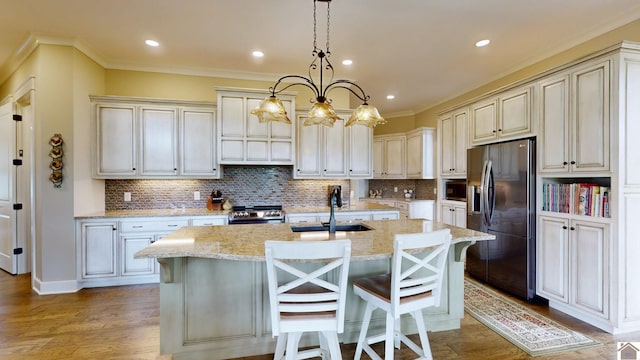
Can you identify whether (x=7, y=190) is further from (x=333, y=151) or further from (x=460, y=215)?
(x=460, y=215)

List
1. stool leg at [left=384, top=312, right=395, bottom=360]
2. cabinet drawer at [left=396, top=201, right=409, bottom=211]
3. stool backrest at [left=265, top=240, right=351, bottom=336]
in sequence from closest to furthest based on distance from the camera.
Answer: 1. stool backrest at [left=265, top=240, right=351, bottom=336]
2. stool leg at [left=384, top=312, right=395, bottom=360]
3. cabinet drawer at [left=396, top=201, right=409, bottom=211]

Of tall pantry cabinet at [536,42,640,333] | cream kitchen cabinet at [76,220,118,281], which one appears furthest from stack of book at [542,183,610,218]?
cream kitchen cabinet at [76,220,118,281]

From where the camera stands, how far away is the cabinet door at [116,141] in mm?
3885

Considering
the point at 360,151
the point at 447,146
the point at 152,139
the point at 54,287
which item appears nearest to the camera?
the point at 54,287

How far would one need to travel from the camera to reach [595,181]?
2.89 meters

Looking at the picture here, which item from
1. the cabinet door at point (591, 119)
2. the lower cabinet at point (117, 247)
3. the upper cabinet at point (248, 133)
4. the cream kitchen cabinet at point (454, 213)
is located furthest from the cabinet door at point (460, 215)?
the lower cabinet at point (117, 247)

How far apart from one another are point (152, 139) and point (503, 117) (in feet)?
15.1

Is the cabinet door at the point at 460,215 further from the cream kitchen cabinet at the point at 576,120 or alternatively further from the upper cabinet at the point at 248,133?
the upper cabinet at the point at 248,133

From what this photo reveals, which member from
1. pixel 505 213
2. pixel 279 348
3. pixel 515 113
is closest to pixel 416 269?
pixel 279 348

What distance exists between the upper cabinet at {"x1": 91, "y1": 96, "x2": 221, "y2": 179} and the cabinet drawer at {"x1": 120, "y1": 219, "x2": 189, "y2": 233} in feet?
2.21

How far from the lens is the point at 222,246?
6.44 feet

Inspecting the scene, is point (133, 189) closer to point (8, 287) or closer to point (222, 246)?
point (8, 287)

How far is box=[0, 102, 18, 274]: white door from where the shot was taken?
13.9 ft

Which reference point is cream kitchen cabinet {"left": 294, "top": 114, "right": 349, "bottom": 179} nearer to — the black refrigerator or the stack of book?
the black refrigerator
